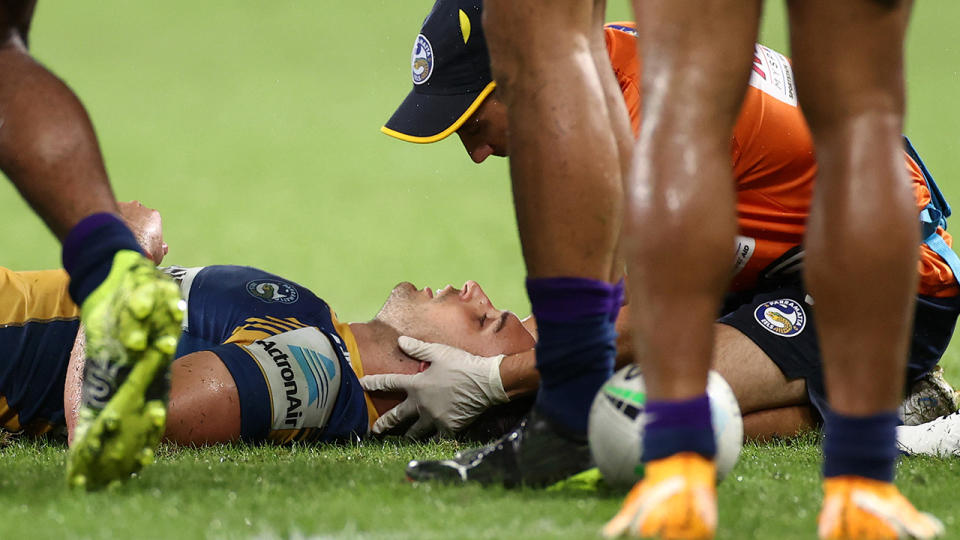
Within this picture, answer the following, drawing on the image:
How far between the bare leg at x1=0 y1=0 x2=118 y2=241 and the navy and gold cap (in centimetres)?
142

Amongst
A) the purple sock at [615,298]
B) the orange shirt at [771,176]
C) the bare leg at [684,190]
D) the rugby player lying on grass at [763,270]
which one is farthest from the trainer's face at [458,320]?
the bare leg at [684,190]

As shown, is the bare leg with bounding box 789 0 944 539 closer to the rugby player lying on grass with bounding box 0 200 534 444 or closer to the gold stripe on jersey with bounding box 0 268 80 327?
the rugby player lying on grass with bounding box 0 200 534 444

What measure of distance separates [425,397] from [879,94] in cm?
186

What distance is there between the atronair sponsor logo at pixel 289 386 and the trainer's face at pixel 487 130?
837mm

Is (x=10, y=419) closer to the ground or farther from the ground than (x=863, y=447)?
closer to the ground

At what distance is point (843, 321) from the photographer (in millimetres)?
1632

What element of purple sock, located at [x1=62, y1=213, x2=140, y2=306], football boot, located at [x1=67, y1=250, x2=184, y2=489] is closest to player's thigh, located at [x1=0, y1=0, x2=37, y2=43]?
purple sock, located at [x1=62, y1=213, x2=140, y2=306]

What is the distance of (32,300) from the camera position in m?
3.47

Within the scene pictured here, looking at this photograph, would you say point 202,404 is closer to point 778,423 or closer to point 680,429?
point 778,423

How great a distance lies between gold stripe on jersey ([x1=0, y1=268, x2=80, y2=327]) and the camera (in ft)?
11.2

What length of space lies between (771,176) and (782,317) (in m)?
0.40

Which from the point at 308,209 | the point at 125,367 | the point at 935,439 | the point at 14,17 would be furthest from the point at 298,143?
the point at 125,367

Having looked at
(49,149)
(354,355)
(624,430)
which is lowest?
(354,355)

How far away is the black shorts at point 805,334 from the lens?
131 inches
